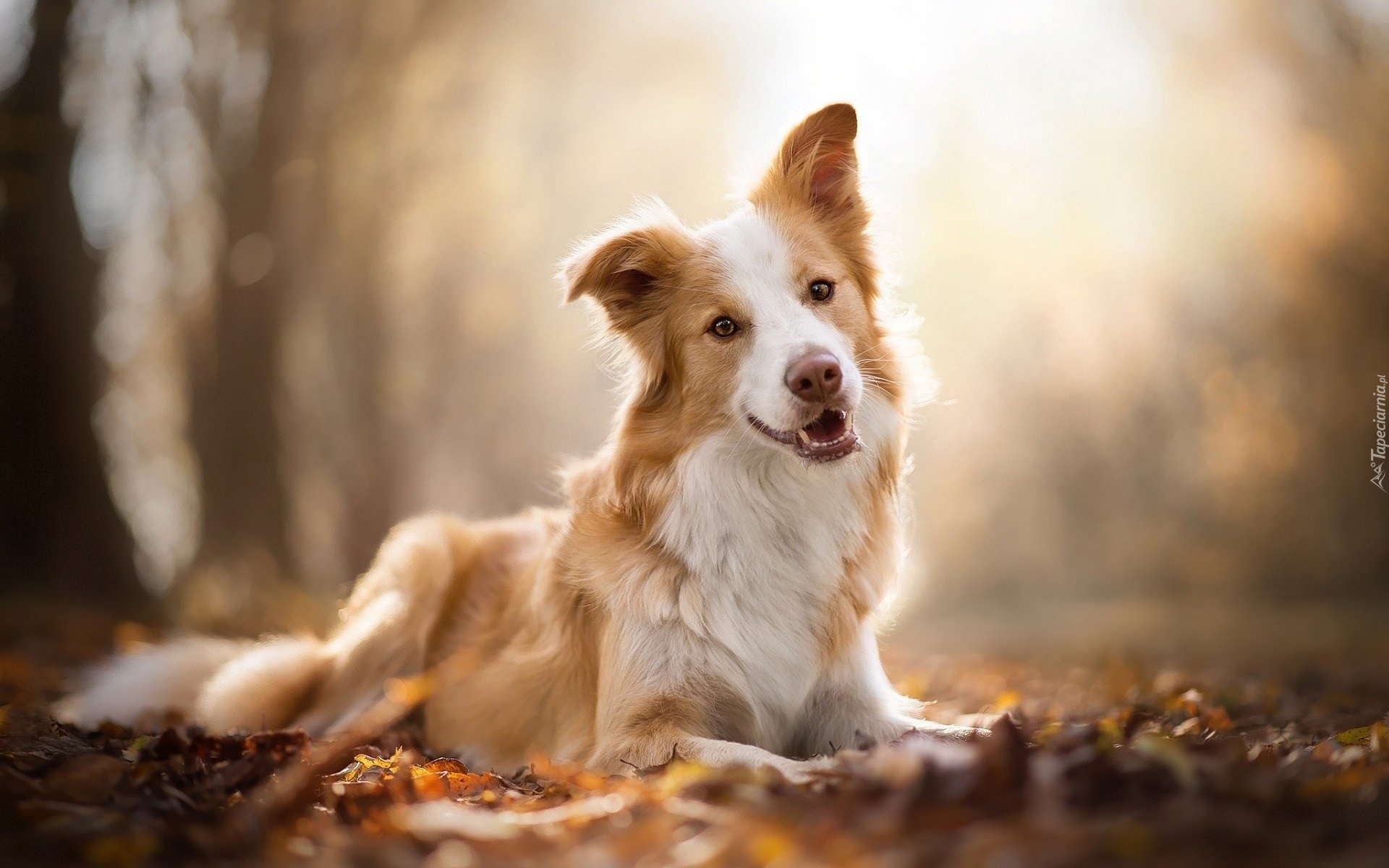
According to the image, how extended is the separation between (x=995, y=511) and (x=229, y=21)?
16.0 m

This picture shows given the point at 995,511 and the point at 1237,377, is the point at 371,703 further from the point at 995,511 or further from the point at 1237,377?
the point at 995,511

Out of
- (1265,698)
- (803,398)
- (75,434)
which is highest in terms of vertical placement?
(75,434)

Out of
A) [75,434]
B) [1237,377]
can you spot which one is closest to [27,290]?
[75,434]

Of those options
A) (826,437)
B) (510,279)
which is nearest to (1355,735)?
(826,437)

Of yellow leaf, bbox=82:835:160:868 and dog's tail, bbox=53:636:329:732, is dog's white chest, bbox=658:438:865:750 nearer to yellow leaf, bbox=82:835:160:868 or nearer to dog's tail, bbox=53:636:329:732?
yellow leaf, bbox=82:835:160:868

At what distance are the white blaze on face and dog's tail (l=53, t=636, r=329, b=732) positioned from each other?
2452mm

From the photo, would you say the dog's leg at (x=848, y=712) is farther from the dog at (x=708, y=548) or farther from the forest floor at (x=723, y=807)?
the forest floor at (x=723, y=807)

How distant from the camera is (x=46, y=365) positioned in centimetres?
894

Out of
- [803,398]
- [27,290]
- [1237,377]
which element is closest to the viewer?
[803,398]

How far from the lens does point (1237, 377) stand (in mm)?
12016

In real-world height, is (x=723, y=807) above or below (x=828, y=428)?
below

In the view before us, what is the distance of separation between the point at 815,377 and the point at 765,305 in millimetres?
501

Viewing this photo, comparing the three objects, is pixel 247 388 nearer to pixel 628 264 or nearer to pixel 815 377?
pixel 628 264

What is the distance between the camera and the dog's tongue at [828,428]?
12.1 ft
